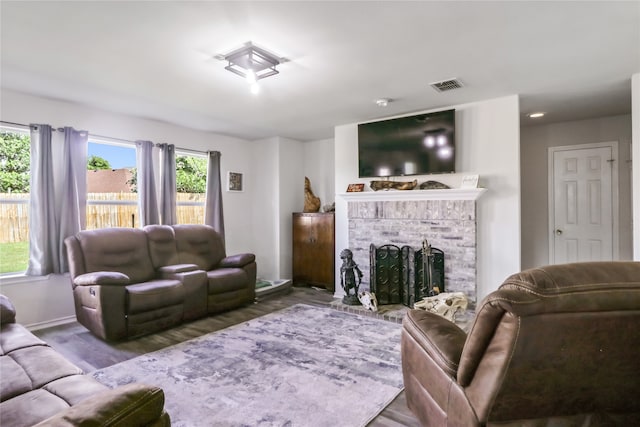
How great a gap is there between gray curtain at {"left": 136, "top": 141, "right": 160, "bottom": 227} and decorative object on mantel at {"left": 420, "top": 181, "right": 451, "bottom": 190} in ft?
11.5

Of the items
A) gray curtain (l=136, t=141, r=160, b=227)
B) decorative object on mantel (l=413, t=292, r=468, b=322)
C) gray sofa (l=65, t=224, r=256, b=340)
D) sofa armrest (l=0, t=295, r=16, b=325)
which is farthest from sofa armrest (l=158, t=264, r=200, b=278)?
decorative object on mantel (l=413, t=292, r=468, b=322)

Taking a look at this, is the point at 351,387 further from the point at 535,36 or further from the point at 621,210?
the point at 621,210

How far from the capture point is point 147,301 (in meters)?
3.27

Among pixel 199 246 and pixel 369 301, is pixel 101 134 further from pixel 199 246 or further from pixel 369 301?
pixel 369 301

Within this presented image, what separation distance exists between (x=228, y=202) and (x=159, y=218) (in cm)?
125

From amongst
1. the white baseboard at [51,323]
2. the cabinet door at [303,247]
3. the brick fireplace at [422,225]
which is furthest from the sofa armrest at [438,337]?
the white baseboard at [51,323]

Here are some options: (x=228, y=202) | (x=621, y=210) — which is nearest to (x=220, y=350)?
(x=228, y=202)

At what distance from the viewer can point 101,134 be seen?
4117 mm

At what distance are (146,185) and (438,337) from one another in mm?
4134

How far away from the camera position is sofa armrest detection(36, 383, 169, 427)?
34.2 inches

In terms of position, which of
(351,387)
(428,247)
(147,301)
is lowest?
(351,387)

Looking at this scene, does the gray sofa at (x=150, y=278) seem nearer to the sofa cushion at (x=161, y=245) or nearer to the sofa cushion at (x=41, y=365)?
the sofa cushion at (x=161, y=245)

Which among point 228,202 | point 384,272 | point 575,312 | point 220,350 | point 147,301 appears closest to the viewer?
point 575,312

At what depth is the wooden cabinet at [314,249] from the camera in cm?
519
